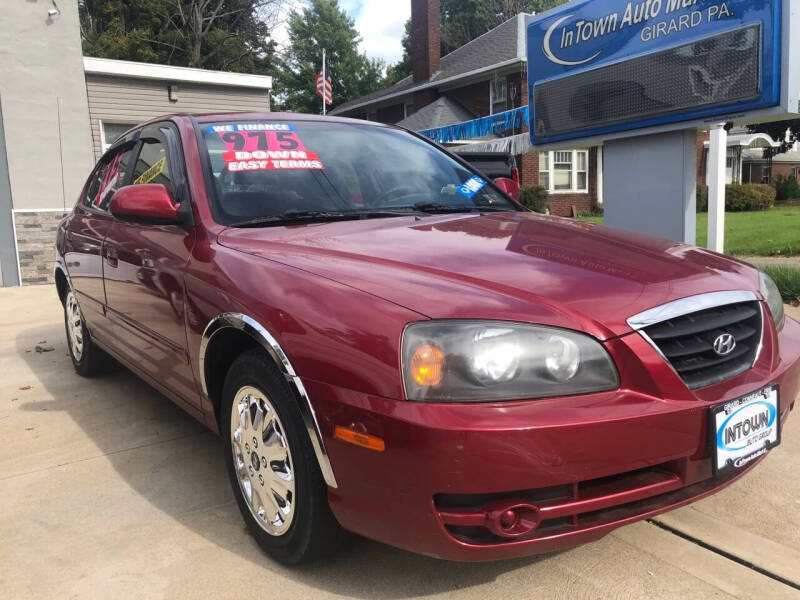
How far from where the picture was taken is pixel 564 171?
24.5 meters

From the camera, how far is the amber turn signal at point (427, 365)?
1762 millimetres

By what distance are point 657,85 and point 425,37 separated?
21193 mm

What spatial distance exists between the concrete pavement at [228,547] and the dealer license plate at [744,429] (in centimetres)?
43

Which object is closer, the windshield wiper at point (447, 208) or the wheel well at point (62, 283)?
the windshield wiper at point (447, 208)

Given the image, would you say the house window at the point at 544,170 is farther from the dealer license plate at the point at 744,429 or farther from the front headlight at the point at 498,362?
the front headlight at the point at 498,362

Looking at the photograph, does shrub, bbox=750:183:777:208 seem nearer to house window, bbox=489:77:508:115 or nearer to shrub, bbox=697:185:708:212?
shrub, bbox=697:185:708:212

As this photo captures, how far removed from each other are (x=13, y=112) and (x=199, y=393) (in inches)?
381

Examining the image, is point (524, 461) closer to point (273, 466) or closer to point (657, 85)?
point (273, 466)

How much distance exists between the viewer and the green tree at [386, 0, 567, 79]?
167 feet

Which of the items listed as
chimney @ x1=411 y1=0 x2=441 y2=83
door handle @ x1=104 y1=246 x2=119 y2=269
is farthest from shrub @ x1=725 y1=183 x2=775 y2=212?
door handle @ x1=104 y1=246 x2=119 y2=269

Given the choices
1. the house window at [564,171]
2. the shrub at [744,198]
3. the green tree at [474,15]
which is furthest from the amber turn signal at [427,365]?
the green tree at [474,15]

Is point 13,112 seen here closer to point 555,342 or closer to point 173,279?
point 173,279

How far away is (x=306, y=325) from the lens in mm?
2012

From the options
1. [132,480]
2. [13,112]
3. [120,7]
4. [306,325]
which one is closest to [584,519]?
[306,325]
